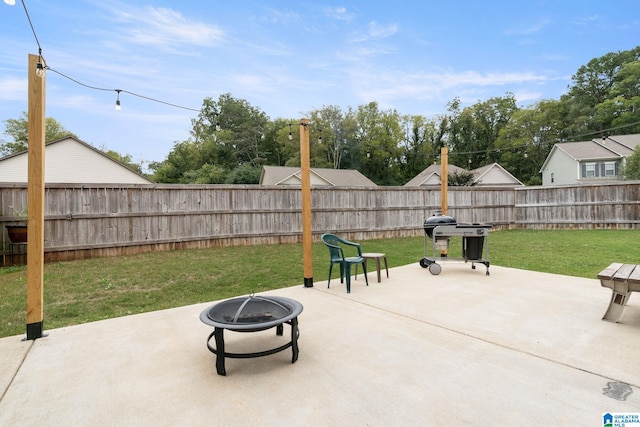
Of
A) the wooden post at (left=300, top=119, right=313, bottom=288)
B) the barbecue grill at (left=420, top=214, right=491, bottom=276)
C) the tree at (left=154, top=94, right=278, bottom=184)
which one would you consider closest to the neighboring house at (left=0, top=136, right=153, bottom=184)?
the tree at (left=154, top=94, right=278, bottom=184)

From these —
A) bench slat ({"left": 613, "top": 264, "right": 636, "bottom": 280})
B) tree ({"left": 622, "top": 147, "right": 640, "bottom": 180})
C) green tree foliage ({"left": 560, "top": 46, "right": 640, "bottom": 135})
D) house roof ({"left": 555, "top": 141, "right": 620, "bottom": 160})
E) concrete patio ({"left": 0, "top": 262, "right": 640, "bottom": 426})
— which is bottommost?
concrete patio ({"left": 0, "top": 262, "right": 640, "bottom": 426})

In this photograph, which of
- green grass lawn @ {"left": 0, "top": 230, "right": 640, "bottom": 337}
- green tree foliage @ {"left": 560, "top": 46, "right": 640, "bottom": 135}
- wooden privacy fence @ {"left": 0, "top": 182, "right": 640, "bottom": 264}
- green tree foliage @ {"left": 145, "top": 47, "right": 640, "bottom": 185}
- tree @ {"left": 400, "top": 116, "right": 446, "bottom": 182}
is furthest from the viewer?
tree @ {"left": 400, "top": 116, "right": 446, "bottom": 182}

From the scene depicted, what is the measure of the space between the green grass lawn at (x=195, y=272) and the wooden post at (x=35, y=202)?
0.52 m

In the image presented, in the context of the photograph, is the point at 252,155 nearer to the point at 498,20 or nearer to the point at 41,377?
the point at 498,20

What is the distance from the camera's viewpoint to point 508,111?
38.4 m

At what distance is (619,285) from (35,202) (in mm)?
5628

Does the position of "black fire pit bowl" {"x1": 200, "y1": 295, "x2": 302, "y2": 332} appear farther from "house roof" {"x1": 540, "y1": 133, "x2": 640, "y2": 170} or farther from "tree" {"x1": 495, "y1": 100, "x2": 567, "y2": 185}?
"tree" {"x1": 495, "y1": 100, "x2": 567, "y2": 185}

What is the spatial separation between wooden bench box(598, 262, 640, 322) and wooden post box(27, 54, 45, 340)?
542 cm

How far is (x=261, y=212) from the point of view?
31.1ft

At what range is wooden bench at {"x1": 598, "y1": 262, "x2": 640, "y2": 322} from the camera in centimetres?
297

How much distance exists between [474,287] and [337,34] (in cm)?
1348

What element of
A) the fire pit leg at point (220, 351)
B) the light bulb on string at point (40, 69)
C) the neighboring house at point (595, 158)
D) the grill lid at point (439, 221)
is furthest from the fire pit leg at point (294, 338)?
the neighboring house at point (595, 158)

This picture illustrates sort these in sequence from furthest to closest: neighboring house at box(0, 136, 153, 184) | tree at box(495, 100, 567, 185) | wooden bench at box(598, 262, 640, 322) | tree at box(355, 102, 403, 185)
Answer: tree at box(355, 102, 403, 185), tree at box(495, 100, 567, 185), neighboring house at box(0, 136, 153, 184), wooden bench at box(598, 262, 640, 322)

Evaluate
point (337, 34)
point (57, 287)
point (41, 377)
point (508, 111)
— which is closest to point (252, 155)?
point (337, 34)
